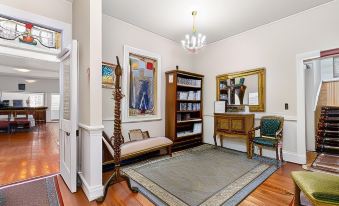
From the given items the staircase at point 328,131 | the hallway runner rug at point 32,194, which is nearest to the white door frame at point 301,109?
the staircase at point 328,131

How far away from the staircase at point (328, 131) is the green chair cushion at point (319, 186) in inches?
140

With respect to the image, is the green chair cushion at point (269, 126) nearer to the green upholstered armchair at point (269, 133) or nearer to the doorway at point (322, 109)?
the green upholstered armchair at point (269, 133)

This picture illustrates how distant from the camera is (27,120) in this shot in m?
7.40

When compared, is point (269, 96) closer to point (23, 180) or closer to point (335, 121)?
point (335, 121)

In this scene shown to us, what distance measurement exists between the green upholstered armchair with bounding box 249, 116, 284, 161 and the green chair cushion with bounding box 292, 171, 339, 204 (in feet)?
5.51

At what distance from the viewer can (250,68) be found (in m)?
4.08

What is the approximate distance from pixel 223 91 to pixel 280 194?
282 centimetres

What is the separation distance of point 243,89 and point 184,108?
1.58m

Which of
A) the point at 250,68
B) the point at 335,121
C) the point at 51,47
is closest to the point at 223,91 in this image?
the point at 250,68

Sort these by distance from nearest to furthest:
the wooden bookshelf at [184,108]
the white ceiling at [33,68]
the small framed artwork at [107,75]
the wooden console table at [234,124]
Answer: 1. the small framed artwork at [107,75]
2. the wooden console table at [234,124]
3. the wooden bookshelf at [184,108]
4. the white ceiling at [33,68]

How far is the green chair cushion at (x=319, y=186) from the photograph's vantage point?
124 cm

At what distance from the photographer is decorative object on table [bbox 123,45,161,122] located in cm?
378

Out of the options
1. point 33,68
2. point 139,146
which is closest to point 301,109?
point 139,146

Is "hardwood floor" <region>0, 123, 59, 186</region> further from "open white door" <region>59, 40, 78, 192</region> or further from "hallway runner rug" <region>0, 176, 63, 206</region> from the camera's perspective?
"open white door" <region>59, 40, 78, 192</region>
